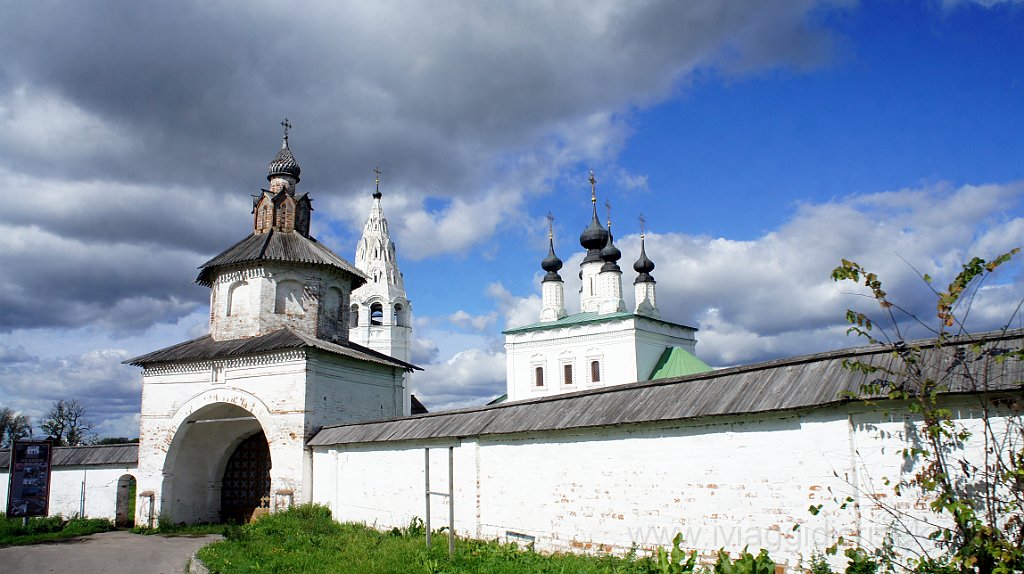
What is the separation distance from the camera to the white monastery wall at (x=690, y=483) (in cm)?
646

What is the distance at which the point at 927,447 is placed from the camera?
6.08m

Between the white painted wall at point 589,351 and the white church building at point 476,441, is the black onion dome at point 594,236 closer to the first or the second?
the white painted wall at point 589,351

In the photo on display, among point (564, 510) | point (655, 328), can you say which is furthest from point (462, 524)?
point (655, 328)

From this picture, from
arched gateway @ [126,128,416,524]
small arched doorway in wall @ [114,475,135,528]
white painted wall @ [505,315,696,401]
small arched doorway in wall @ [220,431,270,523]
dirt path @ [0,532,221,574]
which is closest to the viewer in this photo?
dirt path @ [0,532,221,574]

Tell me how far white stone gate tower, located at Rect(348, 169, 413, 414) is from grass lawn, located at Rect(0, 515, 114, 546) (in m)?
21.9

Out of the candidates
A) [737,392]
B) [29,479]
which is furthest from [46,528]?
[737,392]

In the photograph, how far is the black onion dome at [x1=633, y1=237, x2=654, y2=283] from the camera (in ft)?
126

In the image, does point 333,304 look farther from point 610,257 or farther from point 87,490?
point 610,257

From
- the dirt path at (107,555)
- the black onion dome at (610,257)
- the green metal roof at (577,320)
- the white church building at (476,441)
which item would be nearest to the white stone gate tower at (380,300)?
the green metal roof at (577,320)

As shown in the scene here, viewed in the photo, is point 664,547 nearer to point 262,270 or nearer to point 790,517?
point 790,517

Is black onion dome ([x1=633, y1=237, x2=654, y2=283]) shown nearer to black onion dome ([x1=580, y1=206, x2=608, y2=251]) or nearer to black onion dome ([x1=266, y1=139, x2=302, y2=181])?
black onion dome ([x1=580, y1=206, x2=608, y2=251])

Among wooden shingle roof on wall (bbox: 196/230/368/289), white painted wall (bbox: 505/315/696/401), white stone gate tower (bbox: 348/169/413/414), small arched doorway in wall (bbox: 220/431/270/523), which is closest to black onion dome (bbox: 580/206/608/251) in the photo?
white painted wall (bbox: 505/315/696/401)

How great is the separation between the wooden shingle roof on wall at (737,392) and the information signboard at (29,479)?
11.8 meters

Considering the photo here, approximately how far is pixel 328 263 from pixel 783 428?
538 inches
